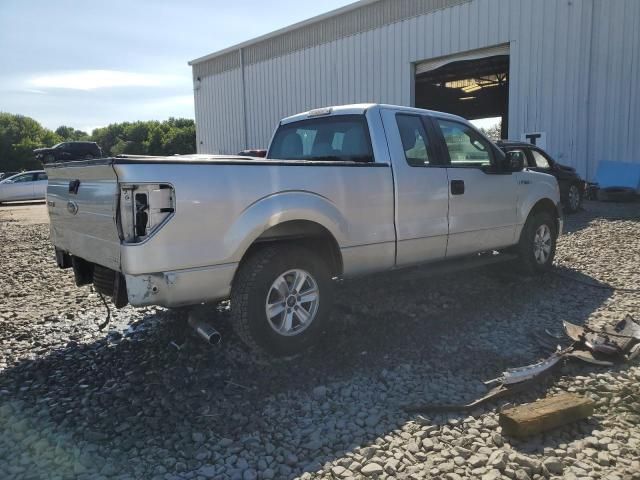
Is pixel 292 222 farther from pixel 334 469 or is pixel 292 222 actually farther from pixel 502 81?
pixel 502 81

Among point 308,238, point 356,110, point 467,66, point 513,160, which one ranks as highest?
point 467,66

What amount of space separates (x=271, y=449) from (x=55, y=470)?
43.3 inches

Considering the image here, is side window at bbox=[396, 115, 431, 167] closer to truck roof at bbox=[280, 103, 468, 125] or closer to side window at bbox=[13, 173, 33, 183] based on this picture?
truck roof at bbox=[280, 103, 468, 125]

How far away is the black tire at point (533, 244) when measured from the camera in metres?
6.24

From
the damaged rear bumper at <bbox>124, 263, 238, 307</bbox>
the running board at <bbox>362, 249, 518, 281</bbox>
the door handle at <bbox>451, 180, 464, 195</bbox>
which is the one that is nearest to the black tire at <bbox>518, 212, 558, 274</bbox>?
the running board at <bbox>362, 249, 518, 281</bbox>

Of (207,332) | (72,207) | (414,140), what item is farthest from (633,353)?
(72,207)

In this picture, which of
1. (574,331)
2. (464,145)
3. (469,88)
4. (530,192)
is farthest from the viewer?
(469,88)

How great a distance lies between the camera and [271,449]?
2.86 m

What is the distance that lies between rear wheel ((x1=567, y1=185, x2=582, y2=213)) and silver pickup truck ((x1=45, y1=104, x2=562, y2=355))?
7.40 meters

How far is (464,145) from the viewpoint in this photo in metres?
5.59

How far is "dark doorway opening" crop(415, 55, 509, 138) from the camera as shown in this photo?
19.8 meters

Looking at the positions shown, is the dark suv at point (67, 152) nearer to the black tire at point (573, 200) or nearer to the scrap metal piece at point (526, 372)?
the scrap metal piece at point (526, 372)

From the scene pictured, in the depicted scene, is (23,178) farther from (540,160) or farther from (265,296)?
(265,296)

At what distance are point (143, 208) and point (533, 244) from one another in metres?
4.76
